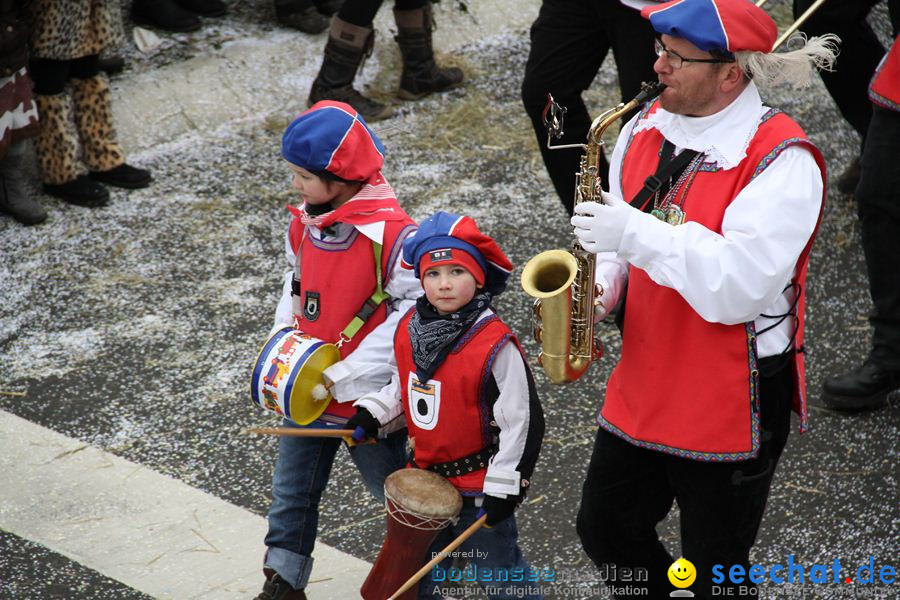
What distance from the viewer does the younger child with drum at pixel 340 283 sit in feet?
10.7

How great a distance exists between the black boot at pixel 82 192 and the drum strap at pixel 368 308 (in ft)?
10.5

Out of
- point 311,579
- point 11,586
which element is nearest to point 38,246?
point 11,586

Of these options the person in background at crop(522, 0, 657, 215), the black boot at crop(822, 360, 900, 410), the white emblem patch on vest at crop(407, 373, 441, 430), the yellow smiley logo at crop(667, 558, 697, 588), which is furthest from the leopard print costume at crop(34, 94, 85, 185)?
the yellow smiley logo at crop(667, 558, 697, 588)

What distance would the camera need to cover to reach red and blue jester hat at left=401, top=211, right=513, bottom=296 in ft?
9.70

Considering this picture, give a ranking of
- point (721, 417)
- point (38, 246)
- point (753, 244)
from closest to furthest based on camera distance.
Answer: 1. point (753, 244)
2. point (721, 417)
3. point (38, 246)

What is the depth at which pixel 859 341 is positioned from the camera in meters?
4.95

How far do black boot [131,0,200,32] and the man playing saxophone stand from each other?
5.17m

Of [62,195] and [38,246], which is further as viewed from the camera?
[62,195]

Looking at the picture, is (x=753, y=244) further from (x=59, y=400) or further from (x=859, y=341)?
(x=59, y=400)

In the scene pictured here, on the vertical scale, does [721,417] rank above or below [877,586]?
above

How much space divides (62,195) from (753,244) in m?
4.52

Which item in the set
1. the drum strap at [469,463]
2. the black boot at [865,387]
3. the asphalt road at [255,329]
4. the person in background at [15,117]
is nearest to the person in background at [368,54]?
the asphalt road at [255,329]

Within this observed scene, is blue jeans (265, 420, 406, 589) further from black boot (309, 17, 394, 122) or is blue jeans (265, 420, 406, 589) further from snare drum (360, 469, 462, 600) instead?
black boot (309, 17, 394, 122)

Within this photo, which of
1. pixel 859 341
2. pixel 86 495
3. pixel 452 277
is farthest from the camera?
pixel 859 341
